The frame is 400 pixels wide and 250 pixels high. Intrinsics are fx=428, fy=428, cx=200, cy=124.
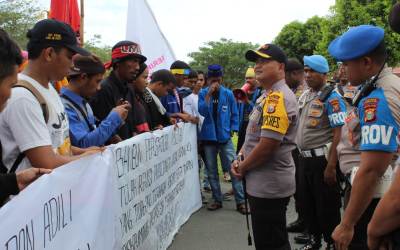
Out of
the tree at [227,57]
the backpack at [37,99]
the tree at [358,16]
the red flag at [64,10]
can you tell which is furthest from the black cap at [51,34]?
the tree at [227,57]

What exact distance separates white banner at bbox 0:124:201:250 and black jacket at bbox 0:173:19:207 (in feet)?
0.36

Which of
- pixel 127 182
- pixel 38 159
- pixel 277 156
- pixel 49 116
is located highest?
pixel 49 116

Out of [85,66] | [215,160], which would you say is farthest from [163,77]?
[85,66]

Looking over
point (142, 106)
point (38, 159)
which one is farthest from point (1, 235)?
point (142, 106)

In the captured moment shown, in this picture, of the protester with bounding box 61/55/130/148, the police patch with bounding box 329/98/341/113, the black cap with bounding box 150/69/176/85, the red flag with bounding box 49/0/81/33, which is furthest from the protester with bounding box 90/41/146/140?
the police patch with bounding box 329/98/341/113

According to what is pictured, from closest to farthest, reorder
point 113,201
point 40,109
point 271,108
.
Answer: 1. point 40,109
2. point 113,201
3. point 271,108

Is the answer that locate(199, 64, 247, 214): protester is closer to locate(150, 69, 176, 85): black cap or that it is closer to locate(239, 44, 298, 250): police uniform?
locate(150, 69, 176, 85): black cap

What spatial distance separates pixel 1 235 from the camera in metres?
1.63

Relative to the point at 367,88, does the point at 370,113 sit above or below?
below

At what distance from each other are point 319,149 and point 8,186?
323 centimetres

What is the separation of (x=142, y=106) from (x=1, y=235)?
3.27 m

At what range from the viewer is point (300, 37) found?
38.3 metres

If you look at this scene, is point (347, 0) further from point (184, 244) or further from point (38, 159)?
point (38, 159)

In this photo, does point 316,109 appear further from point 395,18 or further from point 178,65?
point 178,65
